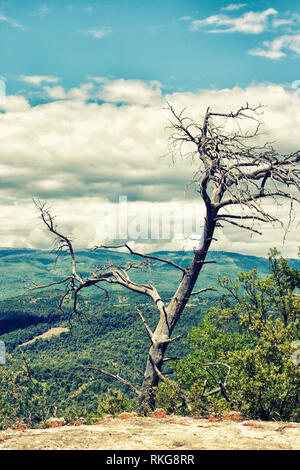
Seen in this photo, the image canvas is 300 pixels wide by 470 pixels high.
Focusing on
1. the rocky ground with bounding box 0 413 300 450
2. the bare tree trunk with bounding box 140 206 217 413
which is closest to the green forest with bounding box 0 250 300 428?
the bare tree trunk with bounding box 140 206 217 413

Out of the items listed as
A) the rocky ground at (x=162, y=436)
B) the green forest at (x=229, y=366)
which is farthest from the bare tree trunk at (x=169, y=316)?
the rocky ground at (x=162, y=436)

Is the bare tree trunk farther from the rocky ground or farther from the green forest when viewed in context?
the rocky ground

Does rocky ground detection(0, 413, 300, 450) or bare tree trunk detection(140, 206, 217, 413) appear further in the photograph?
bare tree trunk detection(140, 206, 217, 413)

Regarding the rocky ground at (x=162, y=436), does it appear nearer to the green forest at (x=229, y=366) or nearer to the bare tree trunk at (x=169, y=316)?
the green forest at (x=229, y=366)

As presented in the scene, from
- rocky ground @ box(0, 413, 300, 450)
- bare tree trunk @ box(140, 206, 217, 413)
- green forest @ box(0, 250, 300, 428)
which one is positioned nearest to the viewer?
rocky ground @ box(0, 413, 300, 450)

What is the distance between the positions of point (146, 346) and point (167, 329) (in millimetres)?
127391

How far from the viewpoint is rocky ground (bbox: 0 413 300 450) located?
6.68 m

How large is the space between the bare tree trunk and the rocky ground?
8.04 feet

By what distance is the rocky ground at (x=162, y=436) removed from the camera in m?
6.68

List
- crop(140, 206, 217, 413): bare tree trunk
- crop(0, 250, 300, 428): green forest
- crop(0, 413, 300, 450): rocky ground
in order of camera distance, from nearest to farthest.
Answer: crop(0, 413, 300, 450): rocky ground
crop(0, 250, 300, 428): green forest
crop(140, 206, 217, 413): bare tree trunk

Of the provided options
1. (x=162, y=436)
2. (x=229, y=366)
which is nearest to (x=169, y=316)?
(x=229, y=366)

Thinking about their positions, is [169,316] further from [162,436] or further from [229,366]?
[162,436]

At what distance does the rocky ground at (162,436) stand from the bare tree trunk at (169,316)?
2452 mm
